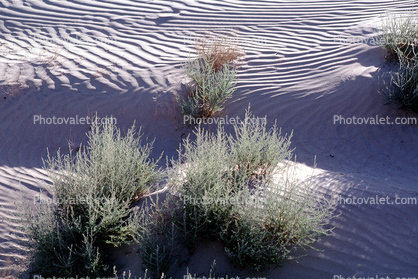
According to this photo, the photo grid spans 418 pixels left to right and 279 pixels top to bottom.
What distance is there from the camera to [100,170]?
138 inches

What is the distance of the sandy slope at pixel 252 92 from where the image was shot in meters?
3.11

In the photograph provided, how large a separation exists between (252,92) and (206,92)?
0.78 m

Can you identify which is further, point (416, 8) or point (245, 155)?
point (416, 8)

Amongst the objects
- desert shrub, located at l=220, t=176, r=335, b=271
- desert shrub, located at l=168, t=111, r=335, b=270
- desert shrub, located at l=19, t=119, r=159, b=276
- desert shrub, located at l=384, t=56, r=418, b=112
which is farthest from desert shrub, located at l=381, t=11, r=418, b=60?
desert shrub, located at l=19, t=119, r=159, b=276

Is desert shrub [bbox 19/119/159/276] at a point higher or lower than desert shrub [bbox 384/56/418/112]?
lower

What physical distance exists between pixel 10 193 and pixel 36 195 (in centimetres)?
34

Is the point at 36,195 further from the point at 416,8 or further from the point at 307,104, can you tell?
the point at 416,8

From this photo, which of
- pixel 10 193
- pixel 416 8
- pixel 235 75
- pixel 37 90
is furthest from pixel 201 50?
pixel 416 8
